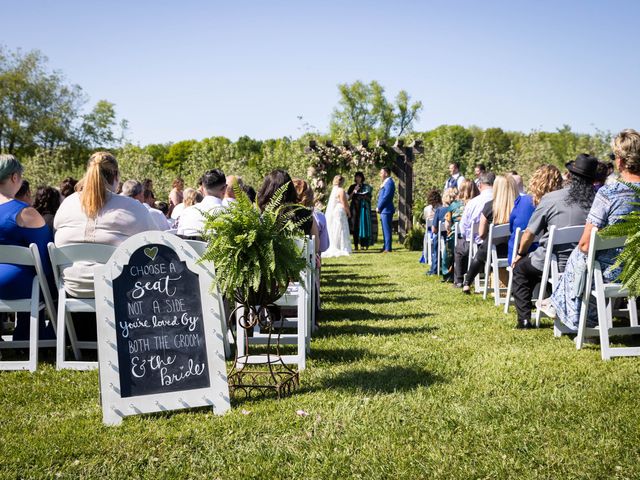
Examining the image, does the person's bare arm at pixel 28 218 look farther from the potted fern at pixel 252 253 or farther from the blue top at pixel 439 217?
the blue top at pixel 439 217

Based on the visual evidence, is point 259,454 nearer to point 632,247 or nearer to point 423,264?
point 632,247

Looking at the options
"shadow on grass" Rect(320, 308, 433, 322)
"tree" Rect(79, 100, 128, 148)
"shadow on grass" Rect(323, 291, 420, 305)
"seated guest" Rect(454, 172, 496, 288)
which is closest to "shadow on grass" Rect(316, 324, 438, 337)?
"shadow on grass" Rect(320, 308, 433, 322)

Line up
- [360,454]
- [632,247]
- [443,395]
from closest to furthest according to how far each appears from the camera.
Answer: [360,454], [632,247], [443,395]

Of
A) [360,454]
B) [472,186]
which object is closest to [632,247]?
[360,454]

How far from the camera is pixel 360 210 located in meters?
18.6

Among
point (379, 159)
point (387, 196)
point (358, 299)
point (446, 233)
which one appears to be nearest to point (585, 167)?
point (358, 299)

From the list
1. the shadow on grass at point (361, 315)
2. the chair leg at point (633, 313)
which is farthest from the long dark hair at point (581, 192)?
the shadow on grass at point (361, 315)

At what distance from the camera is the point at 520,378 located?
4.82 metres

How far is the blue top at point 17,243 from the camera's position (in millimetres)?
5562

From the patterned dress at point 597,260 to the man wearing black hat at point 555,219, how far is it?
598mm

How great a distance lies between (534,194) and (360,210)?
11331 mm

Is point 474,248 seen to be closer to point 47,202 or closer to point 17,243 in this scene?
point 47,202

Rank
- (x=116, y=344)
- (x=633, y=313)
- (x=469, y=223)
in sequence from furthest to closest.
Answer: (x=469, y=223), (x=633, y=313), (x=116, y=344)

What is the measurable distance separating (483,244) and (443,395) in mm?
5172
